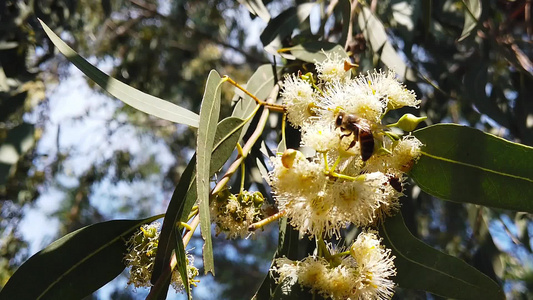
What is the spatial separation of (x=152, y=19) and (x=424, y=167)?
3.69m

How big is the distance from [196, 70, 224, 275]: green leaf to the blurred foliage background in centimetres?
38

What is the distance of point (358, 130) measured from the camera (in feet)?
3.10

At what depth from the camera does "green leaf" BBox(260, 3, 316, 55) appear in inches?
67.1

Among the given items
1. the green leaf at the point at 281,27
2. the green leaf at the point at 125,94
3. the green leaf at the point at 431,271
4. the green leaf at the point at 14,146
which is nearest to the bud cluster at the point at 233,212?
the green leaf at the point at 125,94

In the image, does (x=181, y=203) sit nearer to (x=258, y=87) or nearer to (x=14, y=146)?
(x=258, y=87)

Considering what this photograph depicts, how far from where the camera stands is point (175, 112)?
1172 mm

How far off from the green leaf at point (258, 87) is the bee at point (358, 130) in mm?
367

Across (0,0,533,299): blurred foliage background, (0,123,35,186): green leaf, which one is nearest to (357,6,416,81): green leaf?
(0,0,533,299): blurred foliage background

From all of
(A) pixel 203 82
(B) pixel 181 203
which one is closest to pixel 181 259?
(B) pixel 181 203

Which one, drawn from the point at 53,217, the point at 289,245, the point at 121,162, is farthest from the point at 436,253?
the point at 53,217

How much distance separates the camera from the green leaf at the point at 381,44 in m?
1.63

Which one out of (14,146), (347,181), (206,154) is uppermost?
(14,146)

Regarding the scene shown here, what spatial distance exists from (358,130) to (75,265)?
2.07ft

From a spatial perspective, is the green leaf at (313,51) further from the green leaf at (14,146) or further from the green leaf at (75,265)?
the green leaf at (14,146)
